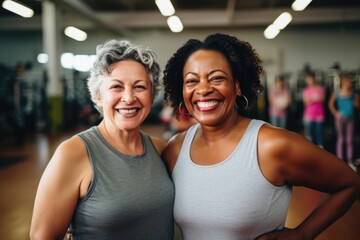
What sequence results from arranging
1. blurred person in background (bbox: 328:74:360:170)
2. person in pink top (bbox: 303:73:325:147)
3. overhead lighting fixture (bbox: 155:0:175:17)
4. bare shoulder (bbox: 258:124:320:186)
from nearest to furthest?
1. bare shoulder (bbox: 258:124:320:186)
2. blurred person in background (bbox: 328:74:360:170)
3. person in pink top (bbox: 303:73:325:147)
4. overhead lighting fixture (bbox: 155:0:175:17)

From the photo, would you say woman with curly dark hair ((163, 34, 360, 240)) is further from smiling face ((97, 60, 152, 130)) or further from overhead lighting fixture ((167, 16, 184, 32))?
overhead lighting fixture ((167, 16, 184, 32))

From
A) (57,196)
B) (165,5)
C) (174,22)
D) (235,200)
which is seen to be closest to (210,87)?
(235,200)

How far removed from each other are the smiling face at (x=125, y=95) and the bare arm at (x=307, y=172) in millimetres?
562

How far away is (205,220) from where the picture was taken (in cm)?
140

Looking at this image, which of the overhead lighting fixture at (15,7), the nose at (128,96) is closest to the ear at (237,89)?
the nose at (128,96)

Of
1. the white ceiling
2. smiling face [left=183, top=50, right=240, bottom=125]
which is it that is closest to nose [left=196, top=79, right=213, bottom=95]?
smiling face [left=183, top=50, right=240, bottom=125]

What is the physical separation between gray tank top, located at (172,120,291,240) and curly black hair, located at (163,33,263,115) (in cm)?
27

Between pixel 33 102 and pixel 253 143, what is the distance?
1098cm

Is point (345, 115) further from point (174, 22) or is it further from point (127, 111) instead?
point (174, 22)

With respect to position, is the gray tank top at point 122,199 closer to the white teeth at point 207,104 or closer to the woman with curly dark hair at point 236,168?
the woman with curly dark hair at point 236,168

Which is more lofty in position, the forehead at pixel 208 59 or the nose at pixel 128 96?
the forehead at pixel 208 59

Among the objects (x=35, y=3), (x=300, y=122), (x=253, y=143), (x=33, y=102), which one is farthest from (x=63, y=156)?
Answer: (x=35, y=3)

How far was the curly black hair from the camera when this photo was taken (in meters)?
1.57

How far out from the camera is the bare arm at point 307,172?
4.44 feet
